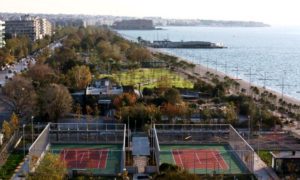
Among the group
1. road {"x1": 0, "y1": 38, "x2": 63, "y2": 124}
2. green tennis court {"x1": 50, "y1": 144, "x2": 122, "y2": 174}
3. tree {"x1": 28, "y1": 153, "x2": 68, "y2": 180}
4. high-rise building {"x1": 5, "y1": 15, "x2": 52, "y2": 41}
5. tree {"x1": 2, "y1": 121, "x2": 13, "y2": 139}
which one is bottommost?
green tennis court {"x1": 50, "y1": 144, "x2": 122, "y2": 174}

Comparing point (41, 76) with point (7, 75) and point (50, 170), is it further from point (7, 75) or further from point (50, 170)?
point (50, 170)

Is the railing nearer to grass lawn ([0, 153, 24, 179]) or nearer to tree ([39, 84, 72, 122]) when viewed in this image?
grass lawn ([0, 153, 24, 179])

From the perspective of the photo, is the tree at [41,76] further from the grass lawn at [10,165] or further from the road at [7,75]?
the grass lawn at [10,165]

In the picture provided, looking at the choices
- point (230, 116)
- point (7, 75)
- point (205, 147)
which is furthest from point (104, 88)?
point (7, 75)

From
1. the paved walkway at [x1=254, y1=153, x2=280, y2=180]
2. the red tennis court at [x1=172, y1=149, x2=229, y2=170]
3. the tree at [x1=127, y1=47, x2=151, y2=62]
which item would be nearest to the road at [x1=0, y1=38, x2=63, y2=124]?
the red tennis court at [x1=172, y1=149, x2=229, y2=170]

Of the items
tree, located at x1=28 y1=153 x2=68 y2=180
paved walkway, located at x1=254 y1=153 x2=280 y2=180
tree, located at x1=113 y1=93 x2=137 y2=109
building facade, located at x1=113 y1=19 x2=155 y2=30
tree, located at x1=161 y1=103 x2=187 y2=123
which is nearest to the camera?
tree, located at x1=28 y1=153 x2=68 y2=180

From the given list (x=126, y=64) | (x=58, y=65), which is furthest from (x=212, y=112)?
(x=126, y=64)

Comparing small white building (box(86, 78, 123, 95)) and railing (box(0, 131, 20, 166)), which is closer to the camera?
railing (box(0, 131, 20, 166))

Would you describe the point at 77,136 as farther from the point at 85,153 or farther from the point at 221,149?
the point at 221,149
